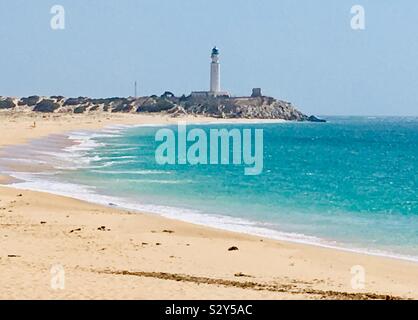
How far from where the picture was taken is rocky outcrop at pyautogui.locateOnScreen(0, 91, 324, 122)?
516 feet

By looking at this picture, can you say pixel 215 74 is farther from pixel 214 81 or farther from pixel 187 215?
pixel 187 215

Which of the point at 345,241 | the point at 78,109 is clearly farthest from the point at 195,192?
the point at 78,109

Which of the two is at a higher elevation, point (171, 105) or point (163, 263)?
point (171, 105)

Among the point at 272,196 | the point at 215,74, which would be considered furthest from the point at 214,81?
the point at 272,196

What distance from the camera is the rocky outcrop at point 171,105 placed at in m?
157

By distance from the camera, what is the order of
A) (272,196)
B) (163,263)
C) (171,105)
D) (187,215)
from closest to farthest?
(163,263) → (187,215) → (272,196) → (171,105)

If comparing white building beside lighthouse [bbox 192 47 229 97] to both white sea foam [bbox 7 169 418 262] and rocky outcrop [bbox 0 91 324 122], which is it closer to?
rocky outcrop [bbox 0 91 324 122]

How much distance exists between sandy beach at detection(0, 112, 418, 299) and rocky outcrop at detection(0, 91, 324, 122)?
135m

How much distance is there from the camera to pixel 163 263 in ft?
43.0

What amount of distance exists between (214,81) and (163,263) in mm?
163010

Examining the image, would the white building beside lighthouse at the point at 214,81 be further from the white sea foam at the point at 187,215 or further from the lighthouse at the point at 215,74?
the white sea foam at the point at 187,215

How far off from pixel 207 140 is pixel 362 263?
65537mm

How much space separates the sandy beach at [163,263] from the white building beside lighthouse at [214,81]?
148669mm

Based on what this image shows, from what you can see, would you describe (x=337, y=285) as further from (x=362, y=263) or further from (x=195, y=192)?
(x=195, y=192)
